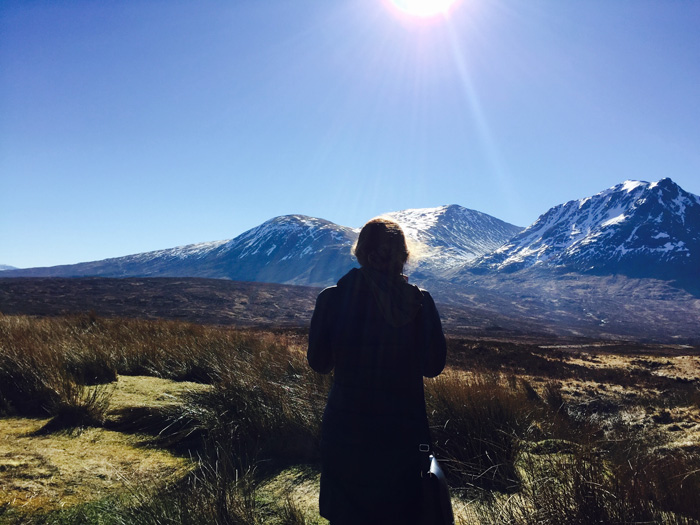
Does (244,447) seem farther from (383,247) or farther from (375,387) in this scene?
(383,247)

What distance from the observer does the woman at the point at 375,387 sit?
6.30ft

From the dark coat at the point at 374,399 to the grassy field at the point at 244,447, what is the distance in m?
0.83

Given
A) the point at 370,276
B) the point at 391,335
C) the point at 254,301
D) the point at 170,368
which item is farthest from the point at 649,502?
the point at 254,301

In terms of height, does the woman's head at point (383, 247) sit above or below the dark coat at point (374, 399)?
above

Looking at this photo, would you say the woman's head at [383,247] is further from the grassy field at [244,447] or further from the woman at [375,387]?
the grassy field at [244,447]

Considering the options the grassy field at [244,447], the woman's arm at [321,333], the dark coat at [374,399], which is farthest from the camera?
the grassy field at [244,447]

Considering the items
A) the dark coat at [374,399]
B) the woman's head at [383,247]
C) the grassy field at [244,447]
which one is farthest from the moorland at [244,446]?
the woman's head at [383,247]

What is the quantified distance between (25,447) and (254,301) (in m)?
50.9

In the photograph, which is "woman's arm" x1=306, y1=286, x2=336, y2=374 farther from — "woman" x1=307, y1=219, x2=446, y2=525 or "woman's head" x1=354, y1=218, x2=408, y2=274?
"woman's head" x1=354, y1=218, x2=408, y2=274

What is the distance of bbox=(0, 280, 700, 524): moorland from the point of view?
92.8 inches

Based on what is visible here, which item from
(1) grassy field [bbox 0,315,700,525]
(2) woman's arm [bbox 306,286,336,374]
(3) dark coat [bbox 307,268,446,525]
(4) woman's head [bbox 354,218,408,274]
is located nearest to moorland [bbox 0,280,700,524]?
(1) grassy field [bbox 0,315,700,525]

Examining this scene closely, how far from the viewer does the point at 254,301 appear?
53219 millimetres

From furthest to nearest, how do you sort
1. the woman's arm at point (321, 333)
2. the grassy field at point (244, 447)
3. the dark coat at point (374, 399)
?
the grassy field at point (244, 447) < the woman's arm at point (321, 333) < the dark coat at point (374, 399)

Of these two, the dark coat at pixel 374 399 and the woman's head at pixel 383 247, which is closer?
the dark coat at pixel 374 399
